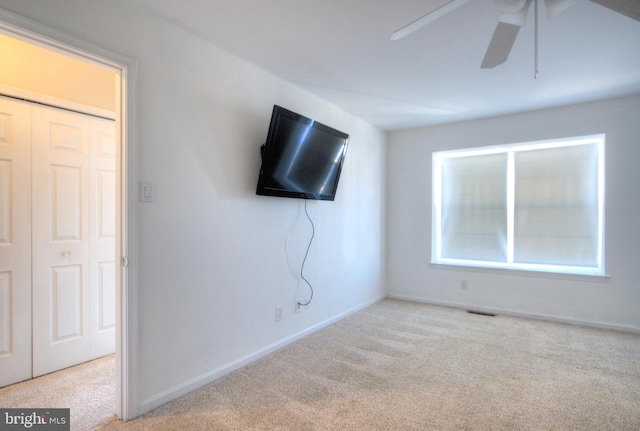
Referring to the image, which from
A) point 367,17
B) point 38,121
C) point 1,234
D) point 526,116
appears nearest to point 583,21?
point 367,17

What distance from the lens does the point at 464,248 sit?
429 centimetres

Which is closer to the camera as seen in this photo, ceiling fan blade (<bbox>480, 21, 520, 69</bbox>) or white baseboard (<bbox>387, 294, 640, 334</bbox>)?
ceiling fan blade (<bbox>480, 21, 520, 69</bbox>)

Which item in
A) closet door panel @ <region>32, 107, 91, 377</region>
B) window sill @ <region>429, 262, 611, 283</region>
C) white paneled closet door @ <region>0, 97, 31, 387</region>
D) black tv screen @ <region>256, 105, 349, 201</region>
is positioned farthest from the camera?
window sill @ <region>429, 262, 611, 283</region>

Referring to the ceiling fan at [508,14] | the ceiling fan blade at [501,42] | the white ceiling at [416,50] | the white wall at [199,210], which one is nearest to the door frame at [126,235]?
the white wall at [199,210]

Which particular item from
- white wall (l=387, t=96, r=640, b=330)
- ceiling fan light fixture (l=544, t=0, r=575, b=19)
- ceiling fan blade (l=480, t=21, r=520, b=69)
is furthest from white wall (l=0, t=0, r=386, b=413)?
ceiling fan light fixture (l=544, t=0, r=575, b=19)

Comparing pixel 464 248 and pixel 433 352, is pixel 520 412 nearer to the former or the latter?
pixel 433 352

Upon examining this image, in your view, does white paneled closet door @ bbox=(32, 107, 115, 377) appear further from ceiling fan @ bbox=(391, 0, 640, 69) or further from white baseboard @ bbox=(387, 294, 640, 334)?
white baseboard @ bbox=(387, 294, 640, 334)

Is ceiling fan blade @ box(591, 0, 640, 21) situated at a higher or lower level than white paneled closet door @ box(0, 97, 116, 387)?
higher

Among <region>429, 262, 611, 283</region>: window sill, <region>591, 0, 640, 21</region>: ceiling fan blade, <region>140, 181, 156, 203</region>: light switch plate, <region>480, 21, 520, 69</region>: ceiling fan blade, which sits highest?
<region>480, 21, 520, 69</region>: ceiling fan blade

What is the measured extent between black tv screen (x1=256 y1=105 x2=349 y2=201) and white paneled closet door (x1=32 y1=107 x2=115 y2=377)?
138 centimetres

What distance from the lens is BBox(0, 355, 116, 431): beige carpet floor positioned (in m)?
1.92

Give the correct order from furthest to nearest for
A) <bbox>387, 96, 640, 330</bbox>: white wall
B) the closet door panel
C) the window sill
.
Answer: the window sill → <bbox>387, 96, 640, 330</bbox>: white wall → the closet door panel

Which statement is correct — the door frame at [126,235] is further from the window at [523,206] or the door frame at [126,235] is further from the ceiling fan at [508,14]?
the window at [523,206]

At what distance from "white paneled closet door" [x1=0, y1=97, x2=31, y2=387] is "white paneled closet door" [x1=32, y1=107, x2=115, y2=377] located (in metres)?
0.05
